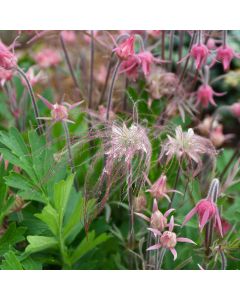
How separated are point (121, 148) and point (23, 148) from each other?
7.6 inches

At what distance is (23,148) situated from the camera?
34.0 inches

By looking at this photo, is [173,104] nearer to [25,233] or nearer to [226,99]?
[25,233]

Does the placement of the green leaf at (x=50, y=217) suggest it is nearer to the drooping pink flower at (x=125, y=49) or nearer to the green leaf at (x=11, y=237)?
the green leaf at (x=11, y=237)

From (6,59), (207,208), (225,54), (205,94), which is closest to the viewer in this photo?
(207,208)

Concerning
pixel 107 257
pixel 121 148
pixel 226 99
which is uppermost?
pixel 121 148

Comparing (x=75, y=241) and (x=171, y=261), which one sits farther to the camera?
(x=75, y=241)

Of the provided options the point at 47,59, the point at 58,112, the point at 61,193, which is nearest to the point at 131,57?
the point at 58,112

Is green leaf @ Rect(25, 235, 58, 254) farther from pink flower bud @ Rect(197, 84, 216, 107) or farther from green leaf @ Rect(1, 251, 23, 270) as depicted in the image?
pink flower bud @ Rect(197, 84, 216, 107)

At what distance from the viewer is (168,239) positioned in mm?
742

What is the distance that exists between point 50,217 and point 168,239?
189 mm

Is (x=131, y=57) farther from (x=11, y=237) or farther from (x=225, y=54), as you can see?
(x=11, y=237)

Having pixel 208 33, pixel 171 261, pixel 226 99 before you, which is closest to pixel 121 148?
pixel 171 261

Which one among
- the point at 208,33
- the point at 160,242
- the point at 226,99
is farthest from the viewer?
the point at 226,99

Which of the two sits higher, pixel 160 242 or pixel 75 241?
pixel 160 242
